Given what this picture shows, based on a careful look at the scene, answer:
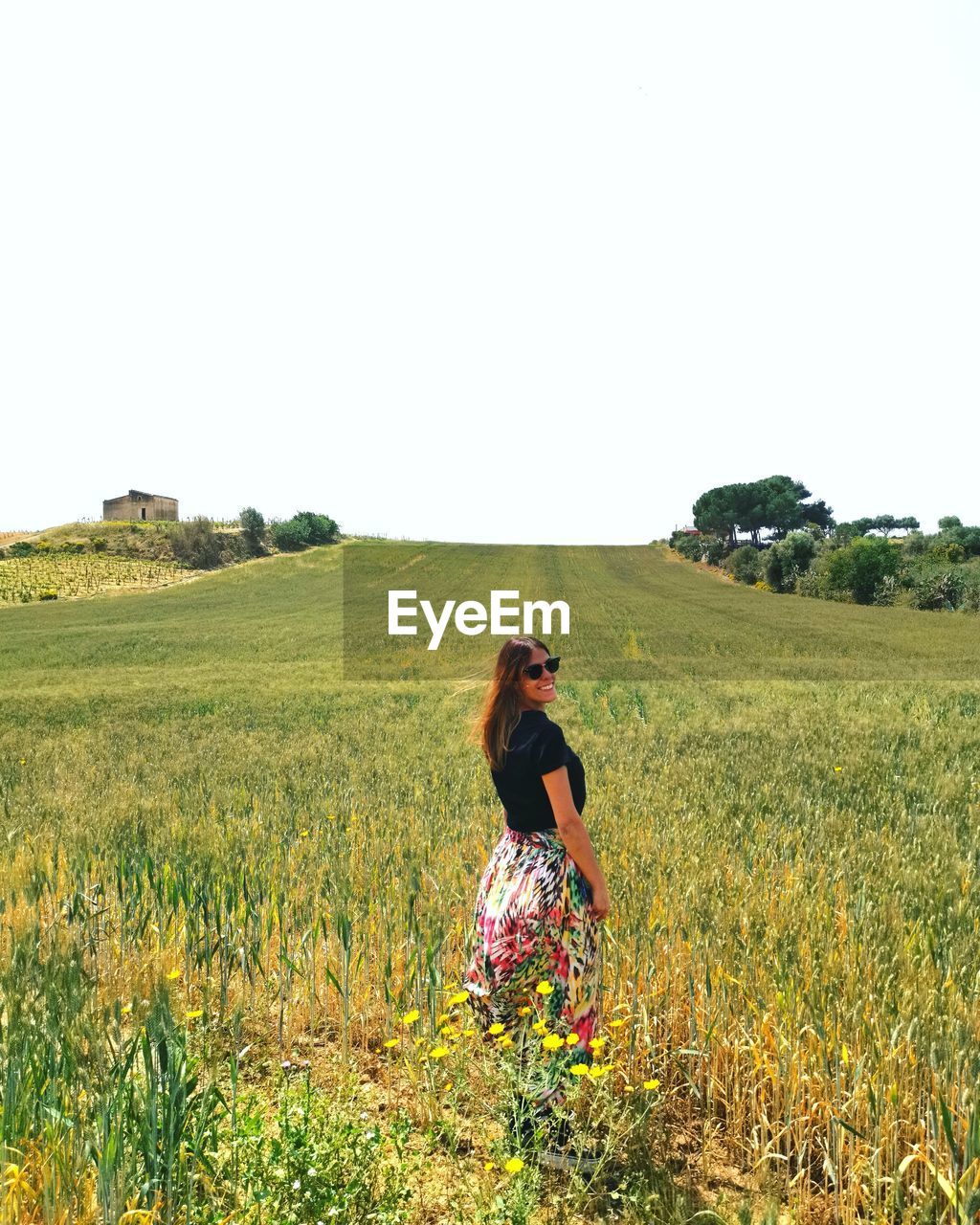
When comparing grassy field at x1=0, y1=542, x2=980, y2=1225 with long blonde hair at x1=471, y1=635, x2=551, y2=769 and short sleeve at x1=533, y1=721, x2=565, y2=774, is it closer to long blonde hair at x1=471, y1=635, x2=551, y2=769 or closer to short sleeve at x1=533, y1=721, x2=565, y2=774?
long blonde hair at x1=471, y1=635, x2=551, y2=769

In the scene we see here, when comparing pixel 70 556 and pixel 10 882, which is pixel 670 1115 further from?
pixel 70 556

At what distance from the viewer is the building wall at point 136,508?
112500mm

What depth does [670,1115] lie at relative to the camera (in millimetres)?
3521

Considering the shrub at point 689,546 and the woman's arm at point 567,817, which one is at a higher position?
the shrub at point 689,546

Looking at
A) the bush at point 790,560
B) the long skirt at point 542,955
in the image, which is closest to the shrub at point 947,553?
the bush at point 790,560

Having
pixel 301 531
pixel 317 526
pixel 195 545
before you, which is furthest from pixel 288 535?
pixel 195 545

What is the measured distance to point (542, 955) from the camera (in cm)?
333

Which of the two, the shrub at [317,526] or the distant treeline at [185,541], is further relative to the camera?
the shrub at [317,526]

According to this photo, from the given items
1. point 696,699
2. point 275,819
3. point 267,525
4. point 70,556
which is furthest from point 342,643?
point 267,525

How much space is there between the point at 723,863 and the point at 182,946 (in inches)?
145

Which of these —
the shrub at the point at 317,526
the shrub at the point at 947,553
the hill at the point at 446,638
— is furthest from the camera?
the shrub at the point at 317,526

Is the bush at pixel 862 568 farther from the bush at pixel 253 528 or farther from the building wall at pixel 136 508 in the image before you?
the building wall at pixel 136 508

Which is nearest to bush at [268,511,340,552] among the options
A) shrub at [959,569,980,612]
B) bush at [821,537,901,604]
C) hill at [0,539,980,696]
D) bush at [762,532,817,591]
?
hill at [0,539,980,696]

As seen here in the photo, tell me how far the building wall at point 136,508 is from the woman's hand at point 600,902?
12154cm
